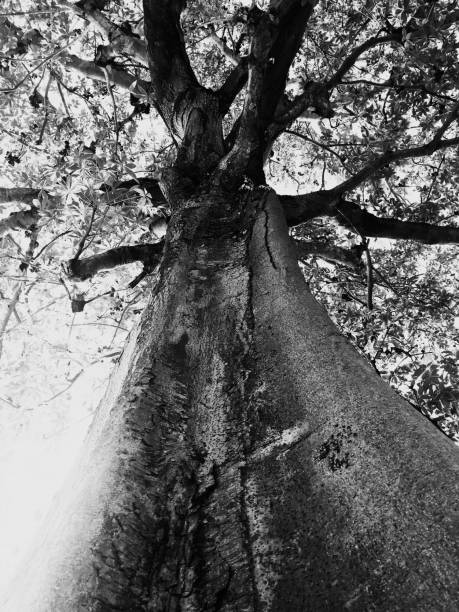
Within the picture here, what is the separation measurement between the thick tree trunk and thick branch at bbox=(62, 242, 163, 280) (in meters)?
1.55

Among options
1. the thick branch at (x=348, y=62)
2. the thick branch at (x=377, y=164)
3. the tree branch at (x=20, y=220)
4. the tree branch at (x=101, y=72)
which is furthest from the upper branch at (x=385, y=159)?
the tree branch at (x=20, y=220)

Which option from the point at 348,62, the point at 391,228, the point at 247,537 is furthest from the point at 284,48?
the point at 247,537

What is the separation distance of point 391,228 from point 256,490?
11.8ft

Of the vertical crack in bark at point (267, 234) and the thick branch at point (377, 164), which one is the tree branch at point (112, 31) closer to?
the thick branch at point (377, 164)

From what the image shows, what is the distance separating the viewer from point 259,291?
198 cm

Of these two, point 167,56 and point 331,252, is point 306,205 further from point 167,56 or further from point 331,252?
point 167,56

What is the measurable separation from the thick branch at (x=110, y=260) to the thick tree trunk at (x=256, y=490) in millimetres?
1549

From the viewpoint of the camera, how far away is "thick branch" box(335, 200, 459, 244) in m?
4.12

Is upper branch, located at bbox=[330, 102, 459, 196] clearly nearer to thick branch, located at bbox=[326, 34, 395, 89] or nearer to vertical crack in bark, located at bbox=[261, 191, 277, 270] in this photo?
thick branch, located at bbox=[326, 34, 395, 89]

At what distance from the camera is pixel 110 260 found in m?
3.50

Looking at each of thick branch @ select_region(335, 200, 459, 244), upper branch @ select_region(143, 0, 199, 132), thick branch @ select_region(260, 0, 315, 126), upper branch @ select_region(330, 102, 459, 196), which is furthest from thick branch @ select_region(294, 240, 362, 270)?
upper branch @ select_region(143, 0, 199, 132)

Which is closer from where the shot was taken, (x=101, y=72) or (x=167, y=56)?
(x=167, y=56)

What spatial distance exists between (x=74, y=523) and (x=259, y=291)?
120cm

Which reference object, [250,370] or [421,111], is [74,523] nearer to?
[250,370]
